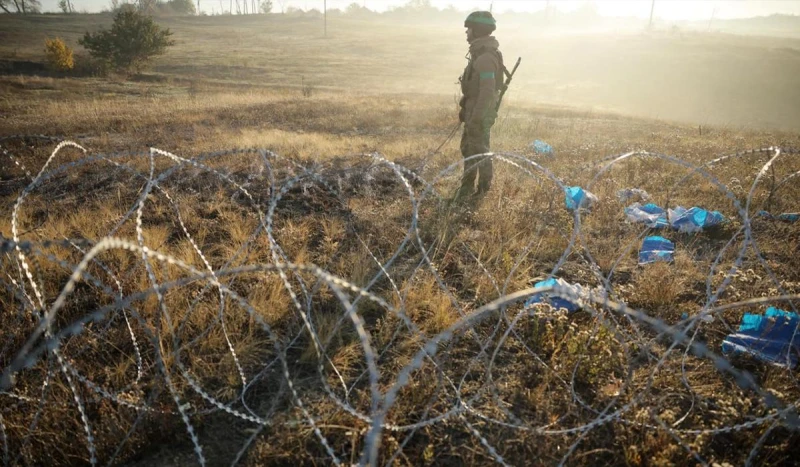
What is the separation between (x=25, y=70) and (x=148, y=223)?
3196cm

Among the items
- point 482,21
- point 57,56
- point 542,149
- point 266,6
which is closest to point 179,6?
point 266,6

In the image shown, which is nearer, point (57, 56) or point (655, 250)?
point (655, 250)

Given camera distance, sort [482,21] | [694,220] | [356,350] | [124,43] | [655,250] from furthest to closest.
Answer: [124,43] → [482,21] → [694,220] → [655,250] → [356,350]

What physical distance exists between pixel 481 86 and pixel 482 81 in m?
0.07

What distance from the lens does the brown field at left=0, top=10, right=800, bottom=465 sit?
2.35m

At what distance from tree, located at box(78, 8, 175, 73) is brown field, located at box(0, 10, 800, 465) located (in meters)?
22.0

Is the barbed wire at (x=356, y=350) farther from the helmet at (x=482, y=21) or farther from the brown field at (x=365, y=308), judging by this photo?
the helmet at (x=482, y=21)

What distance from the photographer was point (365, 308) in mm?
3623

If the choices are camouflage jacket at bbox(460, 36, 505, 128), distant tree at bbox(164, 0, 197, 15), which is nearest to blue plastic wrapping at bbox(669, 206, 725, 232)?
camouflage jacket at bbox(460, 36, 505, 128)

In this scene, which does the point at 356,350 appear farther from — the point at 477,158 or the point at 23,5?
the point at 23,5

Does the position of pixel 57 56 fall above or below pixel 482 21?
above

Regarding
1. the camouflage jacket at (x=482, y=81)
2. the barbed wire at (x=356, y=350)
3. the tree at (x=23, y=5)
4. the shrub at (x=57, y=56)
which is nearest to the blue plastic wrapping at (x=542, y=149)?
the camouflage jacket at (x=482, y=81)

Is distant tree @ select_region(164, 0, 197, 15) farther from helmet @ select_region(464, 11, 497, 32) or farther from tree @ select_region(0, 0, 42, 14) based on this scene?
helmet @ select_region(464, 11, 497, 32)

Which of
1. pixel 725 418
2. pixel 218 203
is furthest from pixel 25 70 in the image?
pixel 725 418
